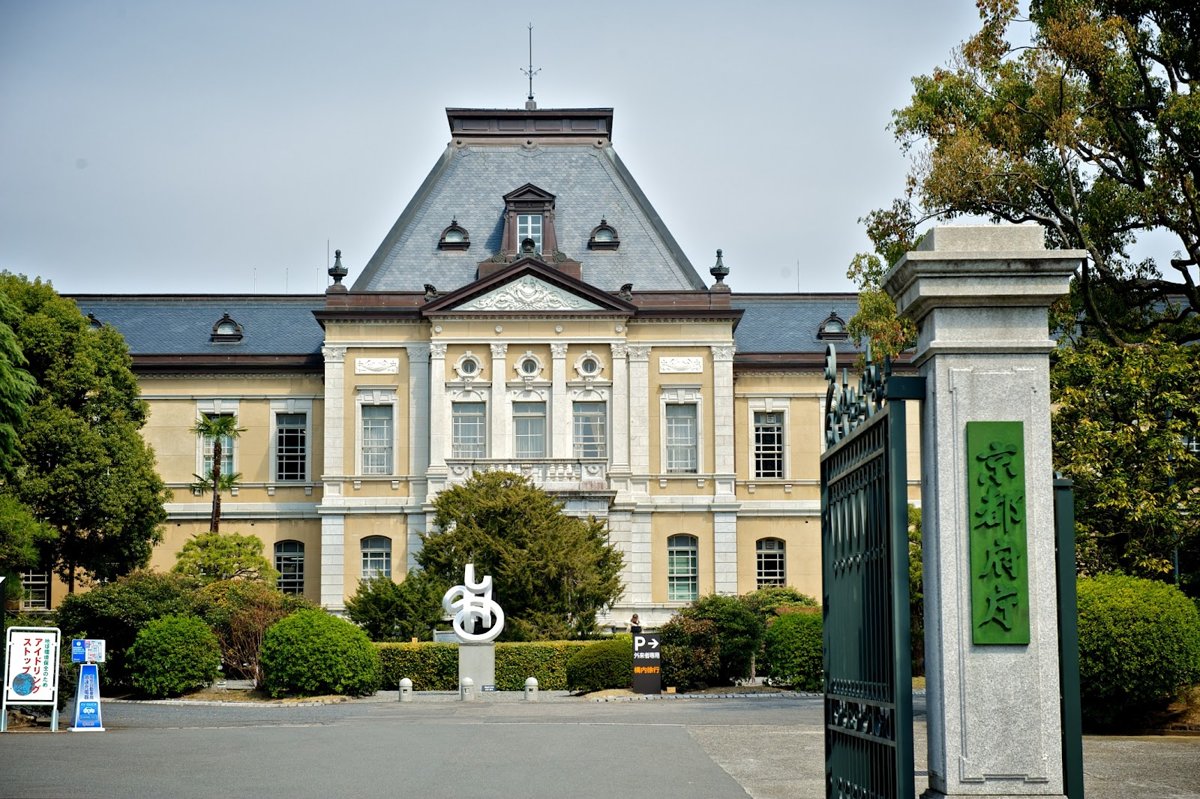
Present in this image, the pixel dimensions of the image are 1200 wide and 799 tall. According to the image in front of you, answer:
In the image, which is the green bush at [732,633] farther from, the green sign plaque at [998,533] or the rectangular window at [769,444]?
the green sign plaque at [998,533]

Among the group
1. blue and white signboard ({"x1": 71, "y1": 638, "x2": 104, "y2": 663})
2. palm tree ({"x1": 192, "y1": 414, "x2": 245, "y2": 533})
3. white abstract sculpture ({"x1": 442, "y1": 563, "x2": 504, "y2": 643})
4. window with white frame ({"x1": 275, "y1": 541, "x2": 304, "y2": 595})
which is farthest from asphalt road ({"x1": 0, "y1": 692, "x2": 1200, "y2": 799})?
window with white frame ({"x1": 275, "y1": 541, "x2": 304, "y2": 595})

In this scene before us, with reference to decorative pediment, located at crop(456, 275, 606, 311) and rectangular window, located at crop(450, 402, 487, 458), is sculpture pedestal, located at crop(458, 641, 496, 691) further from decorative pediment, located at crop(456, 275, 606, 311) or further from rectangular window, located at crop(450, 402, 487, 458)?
decorative pediment, located at crop(456, 275, 606, 311)

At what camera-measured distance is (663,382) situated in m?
43.0

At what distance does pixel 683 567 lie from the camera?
142 feet

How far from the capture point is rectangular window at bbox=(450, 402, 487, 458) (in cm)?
4231

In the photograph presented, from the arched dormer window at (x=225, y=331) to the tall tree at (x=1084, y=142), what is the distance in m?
29.3

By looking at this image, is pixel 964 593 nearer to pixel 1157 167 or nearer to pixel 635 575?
pixel 1157 167

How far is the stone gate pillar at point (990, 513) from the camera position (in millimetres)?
6273

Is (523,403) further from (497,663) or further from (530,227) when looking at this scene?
(497,663)

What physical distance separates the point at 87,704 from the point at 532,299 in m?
24.9

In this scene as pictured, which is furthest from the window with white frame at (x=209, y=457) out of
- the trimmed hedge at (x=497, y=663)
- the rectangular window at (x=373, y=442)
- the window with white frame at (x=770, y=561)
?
the trimmed hedge at (x=497, y=663)

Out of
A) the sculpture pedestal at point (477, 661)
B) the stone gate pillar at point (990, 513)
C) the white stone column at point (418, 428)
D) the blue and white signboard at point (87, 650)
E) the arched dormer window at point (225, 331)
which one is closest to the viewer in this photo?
the stone gate pillar at point (990, 513)

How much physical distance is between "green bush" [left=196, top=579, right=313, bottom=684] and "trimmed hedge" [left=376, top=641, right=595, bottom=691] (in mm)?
A: 2156

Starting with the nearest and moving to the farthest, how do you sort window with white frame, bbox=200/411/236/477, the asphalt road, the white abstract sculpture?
the asphalt road < the white abstract sculpture < window with white frame, bbox=200/411/236/477
